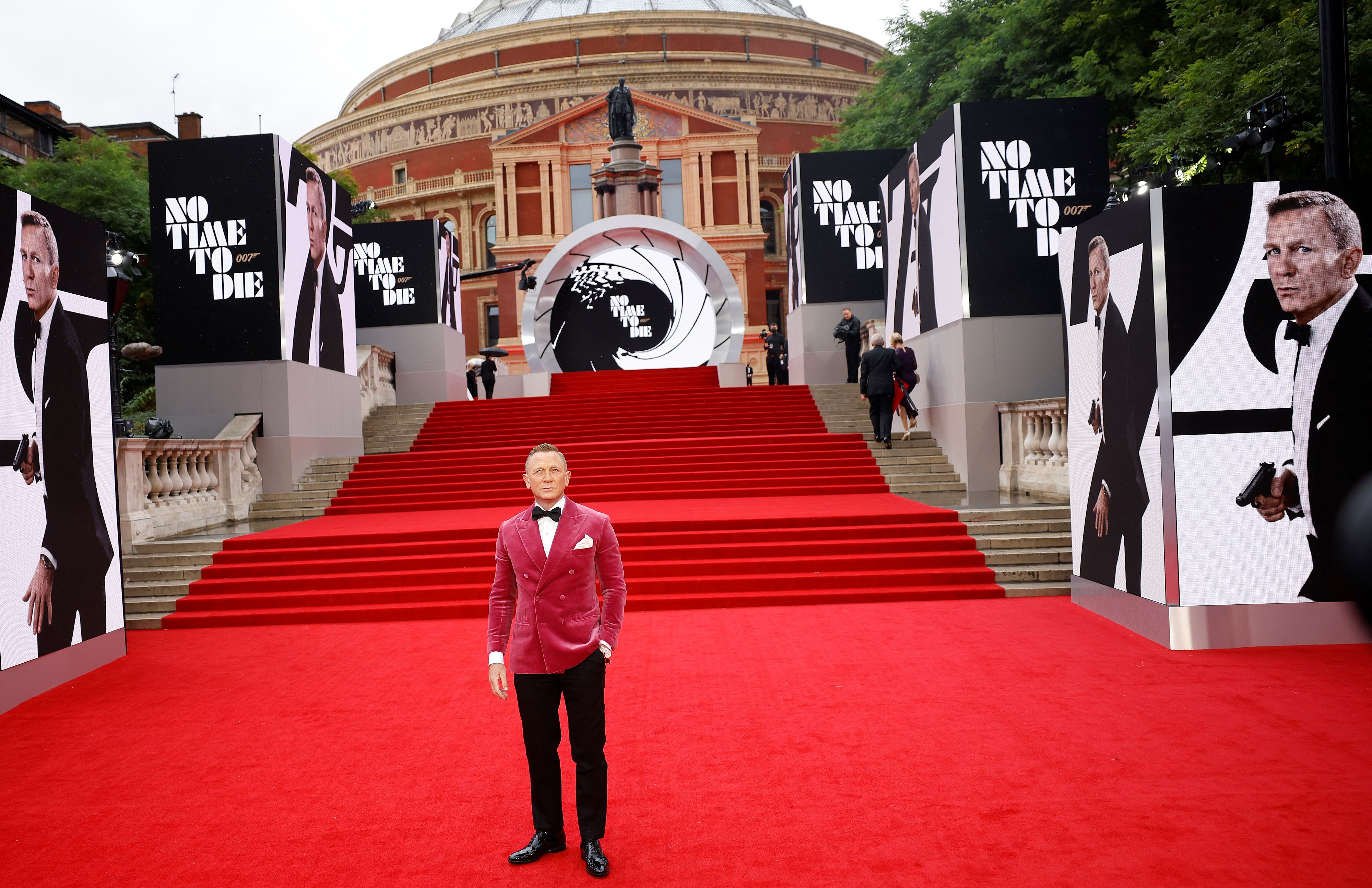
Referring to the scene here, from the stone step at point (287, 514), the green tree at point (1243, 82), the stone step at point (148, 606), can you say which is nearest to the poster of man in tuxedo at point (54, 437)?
the stone step at point (148, 606)

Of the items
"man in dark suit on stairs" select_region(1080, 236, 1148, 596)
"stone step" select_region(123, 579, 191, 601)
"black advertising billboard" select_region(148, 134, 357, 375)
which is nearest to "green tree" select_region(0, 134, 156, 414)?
"black advertising billboard" select_region(148, 134, 357, 375)

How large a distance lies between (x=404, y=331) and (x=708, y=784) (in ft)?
65.0

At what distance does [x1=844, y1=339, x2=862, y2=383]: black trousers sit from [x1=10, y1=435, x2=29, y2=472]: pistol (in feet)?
48.1

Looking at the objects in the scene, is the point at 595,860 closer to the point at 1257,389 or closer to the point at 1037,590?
the point at 1257,389

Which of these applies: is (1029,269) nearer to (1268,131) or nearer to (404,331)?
(1268,131)

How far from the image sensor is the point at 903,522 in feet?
35.3

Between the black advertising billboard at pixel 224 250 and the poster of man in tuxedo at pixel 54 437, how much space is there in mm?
6153

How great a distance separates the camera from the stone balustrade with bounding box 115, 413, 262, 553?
10953mm

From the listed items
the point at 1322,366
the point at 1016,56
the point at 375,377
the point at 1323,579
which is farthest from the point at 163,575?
the point at 1016,56

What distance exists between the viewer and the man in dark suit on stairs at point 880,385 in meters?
14.5

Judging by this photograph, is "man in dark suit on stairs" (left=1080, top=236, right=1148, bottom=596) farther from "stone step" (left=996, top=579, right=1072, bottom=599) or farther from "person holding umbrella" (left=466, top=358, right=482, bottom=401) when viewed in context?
"person holding umbrella" (left=466, top=358, right=482, bottom=401)

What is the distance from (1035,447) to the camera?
12508mm

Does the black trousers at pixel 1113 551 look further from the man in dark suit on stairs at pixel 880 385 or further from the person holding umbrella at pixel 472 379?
→ the person holding umbrella at pixel 472 379

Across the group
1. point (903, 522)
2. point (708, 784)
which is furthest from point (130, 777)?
point (903, 522)
